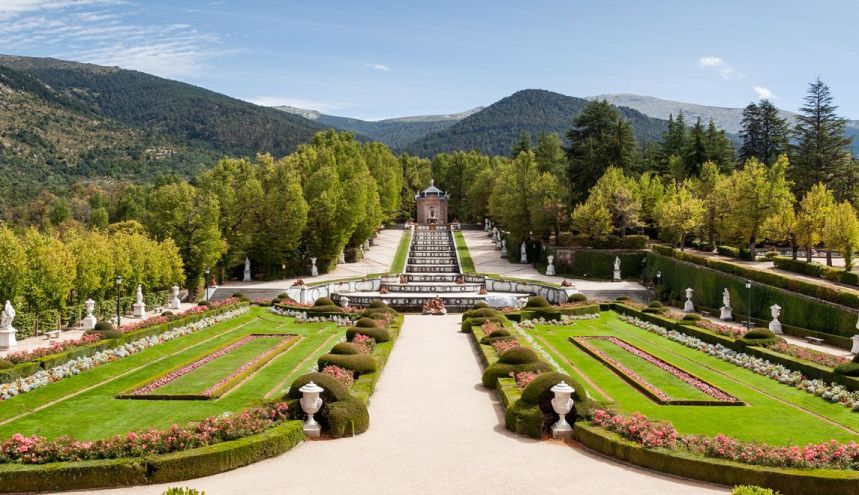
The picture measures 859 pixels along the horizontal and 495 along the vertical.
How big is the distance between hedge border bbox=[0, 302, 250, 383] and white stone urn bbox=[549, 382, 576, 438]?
53.3 ft

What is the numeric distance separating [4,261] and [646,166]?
7295 centimetres

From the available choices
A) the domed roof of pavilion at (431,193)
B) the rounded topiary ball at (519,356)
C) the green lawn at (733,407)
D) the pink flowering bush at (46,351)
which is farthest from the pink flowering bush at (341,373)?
the domed roof of pavilion at (431,193)

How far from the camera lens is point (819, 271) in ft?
127

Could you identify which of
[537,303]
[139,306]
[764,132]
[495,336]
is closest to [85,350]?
[495,336]

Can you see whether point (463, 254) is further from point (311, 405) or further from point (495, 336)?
point (311, 405)

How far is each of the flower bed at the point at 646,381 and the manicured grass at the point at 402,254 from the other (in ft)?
120

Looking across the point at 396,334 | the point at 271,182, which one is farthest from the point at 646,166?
the point at 396,334

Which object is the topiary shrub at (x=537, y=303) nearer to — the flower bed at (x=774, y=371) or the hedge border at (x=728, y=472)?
the flower bed at (x=774, y=371)

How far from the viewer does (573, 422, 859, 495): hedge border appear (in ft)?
42.0

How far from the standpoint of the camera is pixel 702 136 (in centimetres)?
7500

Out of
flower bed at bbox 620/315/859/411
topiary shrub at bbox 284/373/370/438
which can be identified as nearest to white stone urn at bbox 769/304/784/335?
flower bed at bbox 620/315/859/411

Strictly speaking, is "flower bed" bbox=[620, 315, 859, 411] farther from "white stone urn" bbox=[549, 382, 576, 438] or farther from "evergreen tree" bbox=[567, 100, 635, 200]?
"evergreen tree" bbox=[567, 100, 635, 200]

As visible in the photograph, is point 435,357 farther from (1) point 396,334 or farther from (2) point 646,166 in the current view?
(2) point 646,166

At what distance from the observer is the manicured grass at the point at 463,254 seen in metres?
66.6
